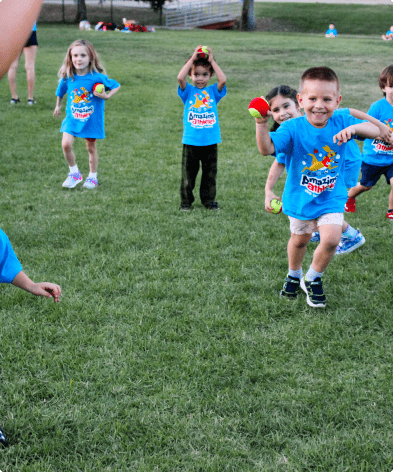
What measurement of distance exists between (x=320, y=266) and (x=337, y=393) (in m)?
1.10

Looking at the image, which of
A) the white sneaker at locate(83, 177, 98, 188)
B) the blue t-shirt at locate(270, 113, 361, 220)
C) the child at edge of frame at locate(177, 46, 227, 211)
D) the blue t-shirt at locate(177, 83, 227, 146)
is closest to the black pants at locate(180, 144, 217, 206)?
the child at edge of frame at locate(177, 46, 227, 211)

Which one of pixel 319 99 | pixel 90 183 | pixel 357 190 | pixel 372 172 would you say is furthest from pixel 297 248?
pixel 90 183

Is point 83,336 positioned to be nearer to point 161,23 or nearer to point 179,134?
point 179,134

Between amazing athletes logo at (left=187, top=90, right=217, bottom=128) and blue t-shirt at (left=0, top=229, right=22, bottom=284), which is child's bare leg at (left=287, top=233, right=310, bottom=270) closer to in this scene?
blue t-shirt at (left=0, top=229, right=22, bottom=284)

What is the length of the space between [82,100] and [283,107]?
3175 millimetres

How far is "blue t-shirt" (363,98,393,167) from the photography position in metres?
5.19

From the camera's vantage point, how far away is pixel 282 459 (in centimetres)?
242

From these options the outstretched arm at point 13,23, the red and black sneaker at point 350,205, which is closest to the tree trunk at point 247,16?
the red and black sneaker at point 350,205

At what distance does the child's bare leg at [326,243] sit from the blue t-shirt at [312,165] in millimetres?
128

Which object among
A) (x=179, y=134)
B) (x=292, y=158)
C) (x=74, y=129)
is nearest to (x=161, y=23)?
(x=179, y=134)

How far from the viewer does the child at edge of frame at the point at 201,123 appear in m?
5.61

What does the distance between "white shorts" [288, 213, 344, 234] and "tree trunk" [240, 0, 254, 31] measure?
3840cm

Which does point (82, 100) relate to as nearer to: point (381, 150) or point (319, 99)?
point (381, 150)

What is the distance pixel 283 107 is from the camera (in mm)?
4383
